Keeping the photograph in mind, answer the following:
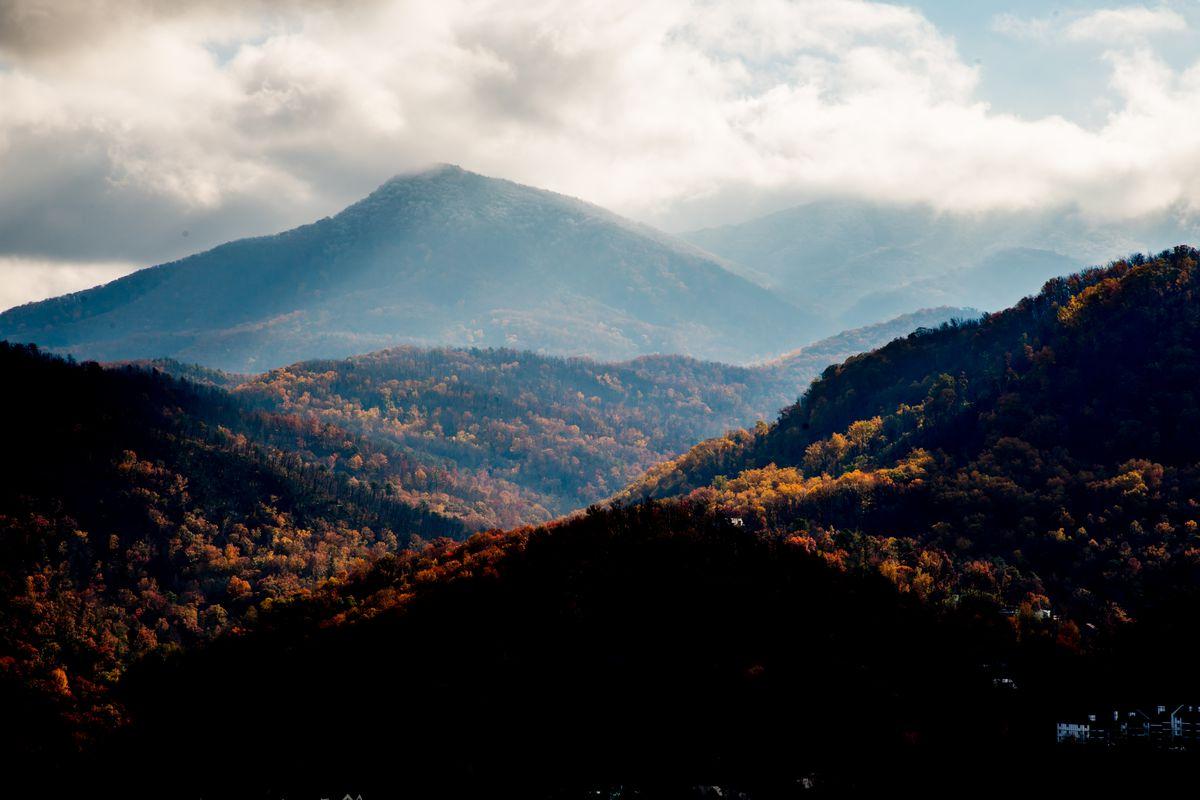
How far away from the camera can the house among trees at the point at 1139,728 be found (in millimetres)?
89625

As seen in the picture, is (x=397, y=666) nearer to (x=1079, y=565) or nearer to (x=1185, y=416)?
(x=1079, y=565)

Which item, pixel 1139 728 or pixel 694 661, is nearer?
pixel 1139 728

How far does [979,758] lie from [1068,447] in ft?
394

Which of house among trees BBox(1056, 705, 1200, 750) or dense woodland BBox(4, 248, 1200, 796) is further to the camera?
dense woodland BBox(4, 248, 1200, 796)

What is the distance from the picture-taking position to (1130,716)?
94.9m

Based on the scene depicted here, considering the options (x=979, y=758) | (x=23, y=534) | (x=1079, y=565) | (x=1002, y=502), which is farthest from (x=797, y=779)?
(x=23, y=534)

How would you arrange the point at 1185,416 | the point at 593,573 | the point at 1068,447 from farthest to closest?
the point at 1068,447 → the point at 1185,416 → the point at 593,573

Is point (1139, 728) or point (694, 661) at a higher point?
point (694, 661)

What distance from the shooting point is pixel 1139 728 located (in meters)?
92.0

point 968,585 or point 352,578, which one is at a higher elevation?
point 352,578

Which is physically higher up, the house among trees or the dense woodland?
the dense woodland

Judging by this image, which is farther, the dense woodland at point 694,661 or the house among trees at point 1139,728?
the dense woodland at point 694,661

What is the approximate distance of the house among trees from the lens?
3529 inches

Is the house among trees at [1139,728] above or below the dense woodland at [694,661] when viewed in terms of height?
below
